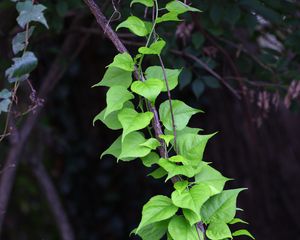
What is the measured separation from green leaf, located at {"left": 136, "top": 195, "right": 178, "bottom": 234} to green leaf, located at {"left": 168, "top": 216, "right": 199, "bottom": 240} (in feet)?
0.11

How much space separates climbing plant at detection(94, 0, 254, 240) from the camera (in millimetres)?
1107

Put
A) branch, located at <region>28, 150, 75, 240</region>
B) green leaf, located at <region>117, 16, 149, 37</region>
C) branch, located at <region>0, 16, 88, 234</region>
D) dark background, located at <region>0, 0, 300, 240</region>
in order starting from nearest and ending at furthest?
green leaf, located at <region>117, 16, 149, 37</region>
branch, located at <region>0, 16, 88, 234</region>
branch, located at <region>28, 150, 75, 240</region>
dark background, located at <region>0, 0, 300, 240</region>

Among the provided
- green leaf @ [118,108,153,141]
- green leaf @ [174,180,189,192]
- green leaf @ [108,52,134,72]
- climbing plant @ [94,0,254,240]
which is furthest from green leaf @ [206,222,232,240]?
green leaf @ [108,52,134,72]

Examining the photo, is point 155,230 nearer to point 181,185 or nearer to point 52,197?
point 181,185

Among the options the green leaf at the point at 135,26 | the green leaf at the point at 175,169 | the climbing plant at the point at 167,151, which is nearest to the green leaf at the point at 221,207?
the climbing plant at the point at 167,151

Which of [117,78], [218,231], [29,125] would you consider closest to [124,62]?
[117,78]

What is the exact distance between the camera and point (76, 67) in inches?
135

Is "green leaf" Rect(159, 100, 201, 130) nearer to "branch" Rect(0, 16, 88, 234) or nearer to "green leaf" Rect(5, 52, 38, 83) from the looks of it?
"green leaf" Rect(5, 52, 38, 83)

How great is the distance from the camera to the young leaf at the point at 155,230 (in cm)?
118

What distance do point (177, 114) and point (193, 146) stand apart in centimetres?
8

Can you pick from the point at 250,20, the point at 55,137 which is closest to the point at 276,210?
the point at 55,137

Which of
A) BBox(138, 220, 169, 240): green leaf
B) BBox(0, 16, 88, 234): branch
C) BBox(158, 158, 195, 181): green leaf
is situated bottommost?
BBox(0, 16, 88, 234): branch

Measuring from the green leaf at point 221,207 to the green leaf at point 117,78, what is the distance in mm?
294

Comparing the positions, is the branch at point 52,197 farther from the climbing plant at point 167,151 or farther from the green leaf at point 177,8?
the green leaf at point 177,8
